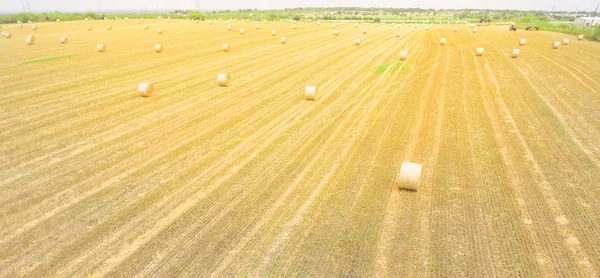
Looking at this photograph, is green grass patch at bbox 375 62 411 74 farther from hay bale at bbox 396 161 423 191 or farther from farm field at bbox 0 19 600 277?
hay bale at bbox 396 161 423 191

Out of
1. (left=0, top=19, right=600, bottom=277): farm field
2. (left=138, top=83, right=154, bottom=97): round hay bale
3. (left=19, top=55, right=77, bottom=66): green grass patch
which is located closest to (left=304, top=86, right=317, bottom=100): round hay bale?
(left=0, top=19, right=600, bottom=277): farm field

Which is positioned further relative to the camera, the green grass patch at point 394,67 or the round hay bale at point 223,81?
the green grass patch at point 394,67

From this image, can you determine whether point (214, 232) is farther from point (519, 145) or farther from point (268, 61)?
point (268, 61)

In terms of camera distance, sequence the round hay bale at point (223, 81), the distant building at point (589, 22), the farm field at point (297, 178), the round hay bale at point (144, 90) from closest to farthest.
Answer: the farm field at point (297, 178), the round hay bale at point (144, 90), the round hay bale at point (223, 81), the distant building at point (589, 22)

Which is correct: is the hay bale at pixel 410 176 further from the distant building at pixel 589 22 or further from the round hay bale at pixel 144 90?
the distant building at pixel 589 22

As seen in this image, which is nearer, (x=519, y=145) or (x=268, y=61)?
(x=519, y=145)

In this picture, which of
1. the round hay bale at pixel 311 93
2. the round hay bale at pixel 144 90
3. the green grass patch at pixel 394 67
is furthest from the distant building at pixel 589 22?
the round hay bale at pixel 144 90

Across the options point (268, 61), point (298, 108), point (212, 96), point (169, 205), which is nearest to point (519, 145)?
point (298, 108)

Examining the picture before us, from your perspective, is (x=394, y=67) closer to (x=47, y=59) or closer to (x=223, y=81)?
(x=223, y=81)
